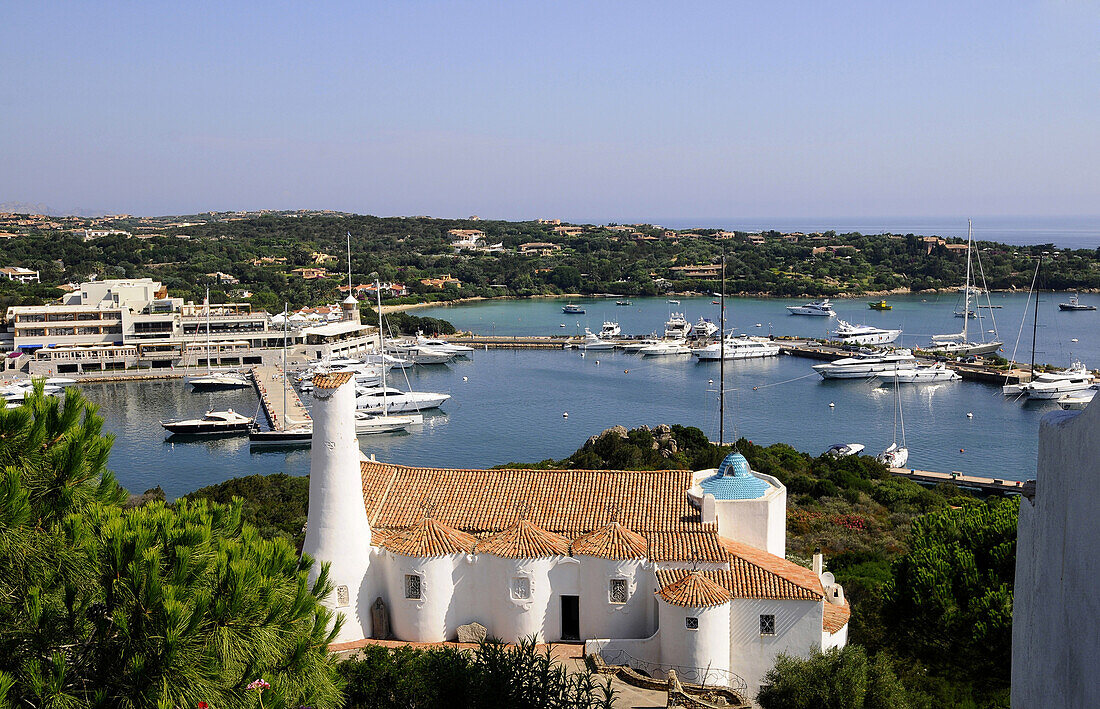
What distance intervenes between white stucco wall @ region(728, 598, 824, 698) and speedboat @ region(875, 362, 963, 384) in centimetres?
4418

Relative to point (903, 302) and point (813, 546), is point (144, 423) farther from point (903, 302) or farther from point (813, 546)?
point (903, 302)

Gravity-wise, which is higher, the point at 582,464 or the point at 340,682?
the point at 340,682

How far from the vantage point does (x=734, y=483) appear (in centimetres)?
1466

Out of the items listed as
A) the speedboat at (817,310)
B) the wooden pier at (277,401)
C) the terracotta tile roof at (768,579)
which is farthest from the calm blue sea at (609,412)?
the terracotta tile roof at (768,579)

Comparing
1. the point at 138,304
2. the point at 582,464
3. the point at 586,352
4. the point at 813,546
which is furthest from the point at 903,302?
the point at 813,546

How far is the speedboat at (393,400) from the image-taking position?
4559 centimetres

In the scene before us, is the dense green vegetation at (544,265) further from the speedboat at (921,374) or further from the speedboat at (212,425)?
the speedboat at (921,374)

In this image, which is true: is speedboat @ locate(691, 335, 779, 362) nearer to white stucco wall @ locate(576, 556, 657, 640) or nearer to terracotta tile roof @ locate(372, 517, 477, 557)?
white stucco wall @ locate(576, 556, 657, 640)

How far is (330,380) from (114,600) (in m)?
6.42

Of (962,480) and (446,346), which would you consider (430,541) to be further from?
(446,346)

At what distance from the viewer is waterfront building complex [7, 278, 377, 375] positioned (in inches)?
2290

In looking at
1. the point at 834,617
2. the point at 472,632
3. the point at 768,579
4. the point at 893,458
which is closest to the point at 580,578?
the point at 472,632

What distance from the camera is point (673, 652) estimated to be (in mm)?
12391

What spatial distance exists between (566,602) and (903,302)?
291 feet
